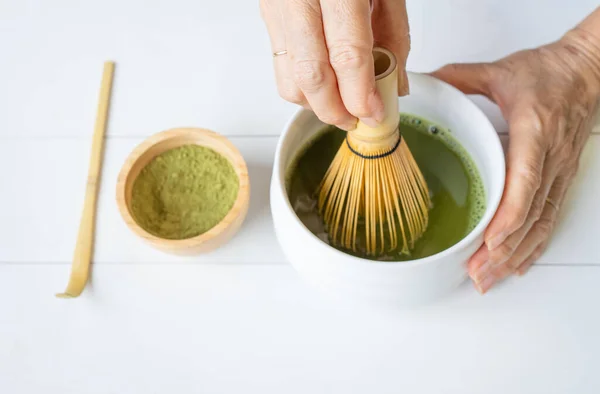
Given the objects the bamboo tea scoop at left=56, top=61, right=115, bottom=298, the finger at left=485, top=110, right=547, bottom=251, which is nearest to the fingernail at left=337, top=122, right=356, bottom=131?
the finger at left=485, top=110, right=547, bottom=251

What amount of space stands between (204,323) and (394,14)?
308mm

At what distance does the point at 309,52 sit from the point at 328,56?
1cm

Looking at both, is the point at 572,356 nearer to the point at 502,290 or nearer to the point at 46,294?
the point at 502,290

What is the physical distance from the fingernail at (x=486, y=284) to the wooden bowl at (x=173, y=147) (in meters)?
0.22

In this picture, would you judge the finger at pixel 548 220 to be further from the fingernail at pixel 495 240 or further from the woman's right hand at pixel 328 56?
the woman's right hand at pixel 328 56

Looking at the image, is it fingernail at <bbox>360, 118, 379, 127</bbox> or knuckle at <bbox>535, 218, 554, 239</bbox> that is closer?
fingernail at <bbox>360, 118, 379, 127</bbox>

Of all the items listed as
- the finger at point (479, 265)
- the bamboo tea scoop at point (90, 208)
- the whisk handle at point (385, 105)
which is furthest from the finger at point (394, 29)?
the bamboo tea scoop at point (90, 208)

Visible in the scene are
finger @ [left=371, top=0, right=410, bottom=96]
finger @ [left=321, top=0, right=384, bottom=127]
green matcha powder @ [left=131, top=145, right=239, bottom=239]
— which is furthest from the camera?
green matcha powder @ [left=131, top=145, right=239, bottom=239]

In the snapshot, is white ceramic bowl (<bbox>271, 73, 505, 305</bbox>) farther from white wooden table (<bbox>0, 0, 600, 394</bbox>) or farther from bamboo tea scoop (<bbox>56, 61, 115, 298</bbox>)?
bamboo tea scoop (<bbox>56, 61, 115, 298</bbox>)

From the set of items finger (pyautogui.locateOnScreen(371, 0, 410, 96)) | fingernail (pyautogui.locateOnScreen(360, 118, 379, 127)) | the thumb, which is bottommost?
the thumb

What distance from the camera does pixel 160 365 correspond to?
0.56 meters

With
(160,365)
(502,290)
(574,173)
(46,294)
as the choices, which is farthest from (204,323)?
(574,173)

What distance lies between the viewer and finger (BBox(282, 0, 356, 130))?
40 cm

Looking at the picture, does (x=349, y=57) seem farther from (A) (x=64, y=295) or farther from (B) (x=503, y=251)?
(A) (x=64, y=295)
